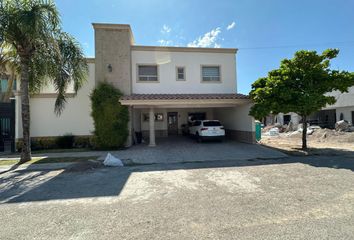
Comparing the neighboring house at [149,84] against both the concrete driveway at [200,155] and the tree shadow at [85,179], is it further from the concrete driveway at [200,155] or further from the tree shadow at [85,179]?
the tree shadow at [85,179]

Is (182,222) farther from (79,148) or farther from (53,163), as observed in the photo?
(79,148)

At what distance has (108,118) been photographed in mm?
14094

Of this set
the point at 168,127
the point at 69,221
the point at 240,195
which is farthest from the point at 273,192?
A: the point at 168,127

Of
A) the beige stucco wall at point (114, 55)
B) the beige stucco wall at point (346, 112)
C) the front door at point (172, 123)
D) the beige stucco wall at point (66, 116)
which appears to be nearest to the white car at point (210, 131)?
the beige stucco wall at point (114, 55)

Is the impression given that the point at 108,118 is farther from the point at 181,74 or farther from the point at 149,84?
the point at 181,74

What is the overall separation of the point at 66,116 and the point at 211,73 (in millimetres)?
10785

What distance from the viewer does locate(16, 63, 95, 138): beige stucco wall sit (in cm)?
1536

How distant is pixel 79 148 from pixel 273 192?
511 inches

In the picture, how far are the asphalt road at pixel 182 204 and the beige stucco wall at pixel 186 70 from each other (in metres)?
8.64

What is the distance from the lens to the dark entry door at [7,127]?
50.0ft

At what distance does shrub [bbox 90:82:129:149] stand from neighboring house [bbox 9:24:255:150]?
775mm

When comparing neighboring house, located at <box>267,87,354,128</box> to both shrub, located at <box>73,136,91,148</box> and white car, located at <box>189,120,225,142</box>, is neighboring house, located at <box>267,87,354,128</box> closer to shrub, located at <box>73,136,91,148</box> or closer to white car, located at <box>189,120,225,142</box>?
white car, located at <box>189,120,225,142</box>

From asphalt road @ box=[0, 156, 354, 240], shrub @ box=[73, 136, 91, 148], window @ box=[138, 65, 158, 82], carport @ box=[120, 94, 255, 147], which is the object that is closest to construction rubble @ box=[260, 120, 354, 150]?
carport @ box=[120, 94, 255, 147]

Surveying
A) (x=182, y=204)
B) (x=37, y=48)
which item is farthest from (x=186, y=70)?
(x=182, y=204)
